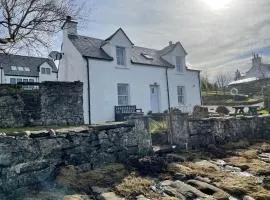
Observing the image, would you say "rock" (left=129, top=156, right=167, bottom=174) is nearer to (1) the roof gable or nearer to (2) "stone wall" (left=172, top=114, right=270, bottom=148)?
(2) "stone wall" (left=172, top=114, right=270, bottom=148)

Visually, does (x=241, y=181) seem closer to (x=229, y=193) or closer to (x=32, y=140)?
(x=229, y=193)

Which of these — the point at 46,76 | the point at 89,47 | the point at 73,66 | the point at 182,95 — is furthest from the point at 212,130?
the point at 46,76

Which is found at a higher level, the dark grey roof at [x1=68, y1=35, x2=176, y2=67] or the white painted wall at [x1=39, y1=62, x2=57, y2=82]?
the white painted wall at [x1=39, y1=62, x2=57, y2=82]

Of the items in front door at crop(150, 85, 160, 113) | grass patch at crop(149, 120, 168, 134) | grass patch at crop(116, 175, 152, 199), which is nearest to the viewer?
grass patch at crop(116, 175, 152, 199)

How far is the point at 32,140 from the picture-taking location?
751cm

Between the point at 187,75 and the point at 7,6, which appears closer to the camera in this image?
the point at 7,6

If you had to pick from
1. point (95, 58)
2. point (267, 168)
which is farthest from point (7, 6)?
point (267, 168)

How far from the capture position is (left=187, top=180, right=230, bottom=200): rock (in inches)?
260

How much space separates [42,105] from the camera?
12469mm

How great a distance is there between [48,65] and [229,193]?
39.9 metres

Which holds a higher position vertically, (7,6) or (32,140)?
(7,6)

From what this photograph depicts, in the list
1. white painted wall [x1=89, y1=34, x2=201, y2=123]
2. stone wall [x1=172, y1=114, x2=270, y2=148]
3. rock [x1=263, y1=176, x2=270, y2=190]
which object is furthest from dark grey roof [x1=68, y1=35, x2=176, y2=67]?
rock [x1=263, y1=176, x2=270, y2=190]

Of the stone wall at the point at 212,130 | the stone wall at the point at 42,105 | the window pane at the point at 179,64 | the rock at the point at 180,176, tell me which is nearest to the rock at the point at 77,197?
the rock at the point at 180,176

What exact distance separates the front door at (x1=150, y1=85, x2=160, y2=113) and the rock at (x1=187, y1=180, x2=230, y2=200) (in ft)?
50.3
